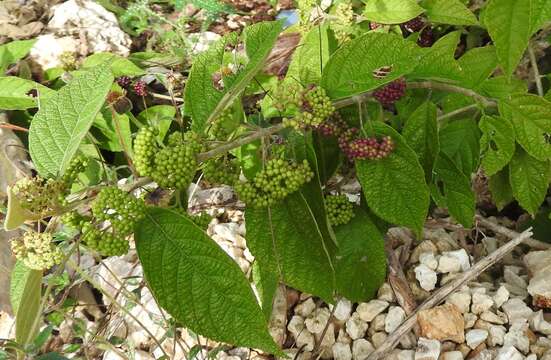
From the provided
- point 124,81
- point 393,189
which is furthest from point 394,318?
point 124,81

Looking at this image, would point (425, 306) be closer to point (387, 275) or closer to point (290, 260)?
point (387, 275)

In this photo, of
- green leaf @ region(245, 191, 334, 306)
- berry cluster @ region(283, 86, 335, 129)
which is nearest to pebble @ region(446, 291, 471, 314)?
green leaf @ region(245, 191, 334, 306)

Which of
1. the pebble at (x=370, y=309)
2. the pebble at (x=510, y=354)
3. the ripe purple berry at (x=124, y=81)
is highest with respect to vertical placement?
the ripe purple berry at (x=124, y=81)

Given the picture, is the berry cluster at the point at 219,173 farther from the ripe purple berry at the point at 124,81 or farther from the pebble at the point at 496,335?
the ripe purple berry at the point at 124,81

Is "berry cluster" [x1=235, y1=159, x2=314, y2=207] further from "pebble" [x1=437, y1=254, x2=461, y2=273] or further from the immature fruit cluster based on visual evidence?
"pebble" [x1=437, y1=254, x2=461, y2=273]

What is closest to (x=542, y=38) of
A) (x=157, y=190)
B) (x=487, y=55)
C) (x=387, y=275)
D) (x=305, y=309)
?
(x=487, y=55)

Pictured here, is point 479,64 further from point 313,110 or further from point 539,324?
point 539,324

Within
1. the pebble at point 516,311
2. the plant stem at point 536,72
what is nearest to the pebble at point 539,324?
the pebble at point 516,311
